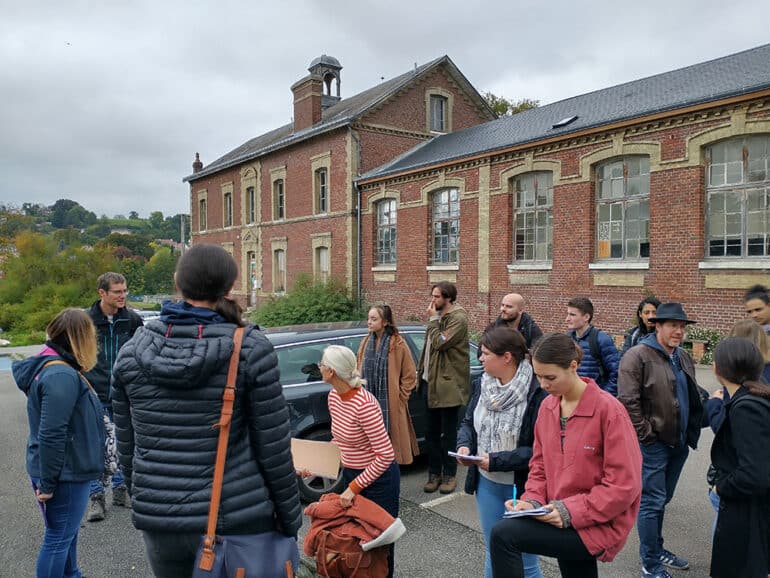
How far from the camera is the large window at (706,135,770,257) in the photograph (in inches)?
482

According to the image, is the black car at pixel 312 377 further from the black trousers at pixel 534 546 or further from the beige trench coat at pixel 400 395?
the black trousers at pixel 534 546

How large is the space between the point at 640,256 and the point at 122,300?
482 inches

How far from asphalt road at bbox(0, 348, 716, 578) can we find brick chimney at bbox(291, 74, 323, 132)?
23.5m

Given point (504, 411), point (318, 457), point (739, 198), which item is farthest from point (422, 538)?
point (739, 198)

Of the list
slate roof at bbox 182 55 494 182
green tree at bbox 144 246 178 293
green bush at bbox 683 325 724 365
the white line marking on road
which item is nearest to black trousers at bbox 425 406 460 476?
the white line marking on road

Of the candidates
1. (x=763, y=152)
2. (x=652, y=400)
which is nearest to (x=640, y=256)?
(x=763, y=152)

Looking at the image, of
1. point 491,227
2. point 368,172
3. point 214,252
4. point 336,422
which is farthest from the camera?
point 368,172

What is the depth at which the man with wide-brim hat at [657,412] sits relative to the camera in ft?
12.7

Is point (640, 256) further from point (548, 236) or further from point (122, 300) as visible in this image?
point (122, 300)

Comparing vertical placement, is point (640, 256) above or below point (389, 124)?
below

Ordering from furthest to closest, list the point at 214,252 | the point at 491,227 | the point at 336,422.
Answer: the point at 491,227 < the point at 336,422 < the point at 214,252

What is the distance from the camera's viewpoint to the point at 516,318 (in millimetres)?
5910

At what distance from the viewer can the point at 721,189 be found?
12.9 meters

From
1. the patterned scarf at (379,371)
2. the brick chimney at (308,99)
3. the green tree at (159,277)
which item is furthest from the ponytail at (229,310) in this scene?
the green tree at (159,277)
